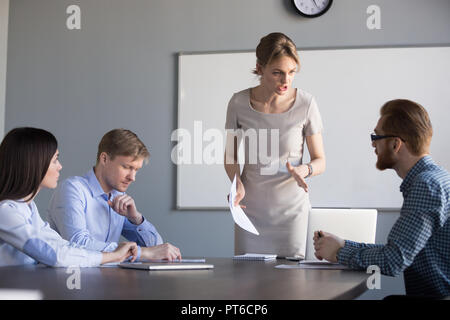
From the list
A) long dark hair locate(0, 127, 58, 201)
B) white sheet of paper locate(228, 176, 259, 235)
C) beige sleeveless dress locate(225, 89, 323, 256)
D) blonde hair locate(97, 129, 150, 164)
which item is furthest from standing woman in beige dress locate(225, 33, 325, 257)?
long dark hair locate(0, 127, 58, 201)

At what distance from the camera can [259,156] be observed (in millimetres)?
2631

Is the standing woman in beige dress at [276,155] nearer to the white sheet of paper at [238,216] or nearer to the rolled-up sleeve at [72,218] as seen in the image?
the white sheet of paper at [238,216]

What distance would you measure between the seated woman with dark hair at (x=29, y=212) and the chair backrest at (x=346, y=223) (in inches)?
47.1

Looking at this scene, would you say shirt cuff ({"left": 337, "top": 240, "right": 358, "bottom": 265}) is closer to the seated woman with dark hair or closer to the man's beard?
the man's beard

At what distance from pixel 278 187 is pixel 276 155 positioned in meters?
0.14

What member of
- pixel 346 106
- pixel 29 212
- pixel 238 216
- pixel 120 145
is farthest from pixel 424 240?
pixel 346 106

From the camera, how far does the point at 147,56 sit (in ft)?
15.2

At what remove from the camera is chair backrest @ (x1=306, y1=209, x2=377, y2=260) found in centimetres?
286

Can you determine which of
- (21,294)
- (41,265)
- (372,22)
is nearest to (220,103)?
(372,22)

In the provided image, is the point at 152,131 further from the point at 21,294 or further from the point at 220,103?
the point at 21,294

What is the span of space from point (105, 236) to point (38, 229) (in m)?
0.64

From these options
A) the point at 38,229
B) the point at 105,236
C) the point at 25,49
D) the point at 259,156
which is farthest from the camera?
the point at 25,49

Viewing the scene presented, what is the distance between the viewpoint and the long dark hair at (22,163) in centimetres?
184

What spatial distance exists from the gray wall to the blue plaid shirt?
2.68m
